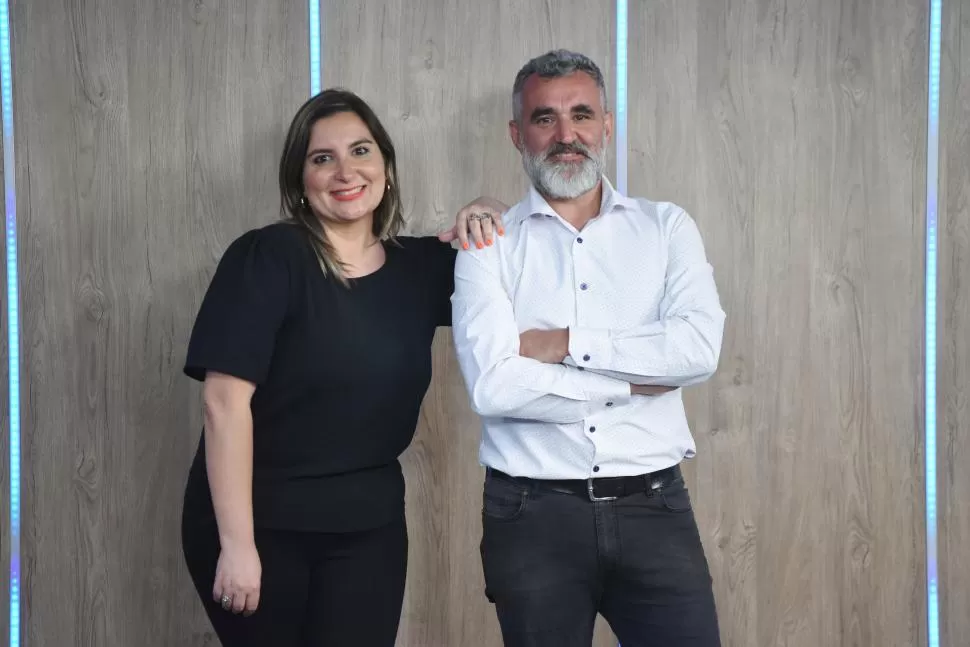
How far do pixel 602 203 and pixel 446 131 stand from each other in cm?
75

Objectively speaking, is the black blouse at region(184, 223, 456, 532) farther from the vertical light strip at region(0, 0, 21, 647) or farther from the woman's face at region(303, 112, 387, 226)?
the vertical light strip at region(0, 0, 21, 647)

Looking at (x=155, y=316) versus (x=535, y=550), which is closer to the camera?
(x=535, y=550)

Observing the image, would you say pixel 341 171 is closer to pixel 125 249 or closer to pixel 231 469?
pixel 231 469

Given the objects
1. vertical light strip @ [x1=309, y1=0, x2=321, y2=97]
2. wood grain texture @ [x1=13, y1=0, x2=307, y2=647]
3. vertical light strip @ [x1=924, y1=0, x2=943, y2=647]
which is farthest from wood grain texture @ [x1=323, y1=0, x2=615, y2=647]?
vertical light strip @ [x1=924, y1=0, x2=943, y2=647]

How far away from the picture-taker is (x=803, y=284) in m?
2.50

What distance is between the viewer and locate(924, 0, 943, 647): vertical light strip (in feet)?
8.16

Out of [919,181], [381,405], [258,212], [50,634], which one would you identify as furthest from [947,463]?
[50,634]

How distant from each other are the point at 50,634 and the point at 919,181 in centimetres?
288

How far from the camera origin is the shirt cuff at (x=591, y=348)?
5.47ft

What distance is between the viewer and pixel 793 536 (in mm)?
2525

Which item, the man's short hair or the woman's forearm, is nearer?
the woman's forearm

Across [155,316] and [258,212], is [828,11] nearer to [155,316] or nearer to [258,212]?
[258,212]

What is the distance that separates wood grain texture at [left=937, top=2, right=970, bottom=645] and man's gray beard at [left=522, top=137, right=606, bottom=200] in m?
1.29

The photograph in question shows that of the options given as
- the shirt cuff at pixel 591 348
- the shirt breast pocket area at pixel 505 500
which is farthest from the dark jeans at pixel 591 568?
the shirt cuff at pixel 591 348
